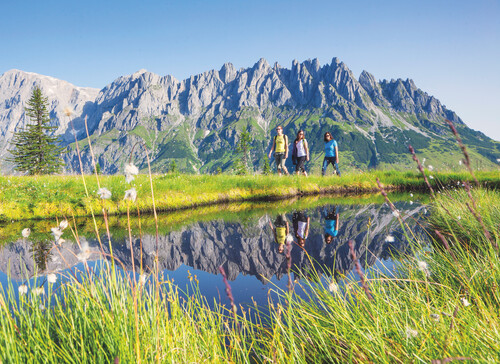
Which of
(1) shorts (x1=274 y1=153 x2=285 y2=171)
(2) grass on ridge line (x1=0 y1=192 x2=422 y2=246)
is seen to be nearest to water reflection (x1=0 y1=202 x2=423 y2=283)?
(2) grass on ridge line (x1=0 y1=192 x2=422 y2=246)

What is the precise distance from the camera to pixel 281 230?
908 centimetres

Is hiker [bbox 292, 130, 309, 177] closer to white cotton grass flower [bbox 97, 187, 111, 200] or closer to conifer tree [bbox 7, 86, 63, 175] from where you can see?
white cotton grass flower [bbox 97, 187, 111, 200]

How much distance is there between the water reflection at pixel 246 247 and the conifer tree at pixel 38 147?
4440 cm

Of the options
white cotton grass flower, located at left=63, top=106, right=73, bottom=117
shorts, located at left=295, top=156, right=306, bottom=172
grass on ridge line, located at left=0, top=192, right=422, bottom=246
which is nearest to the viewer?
white cotton grass flower, located at left=63, top=106, right=73, bottom=117

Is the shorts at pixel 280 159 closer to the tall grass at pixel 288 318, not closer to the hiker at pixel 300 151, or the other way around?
the hiker at pixel 300 151

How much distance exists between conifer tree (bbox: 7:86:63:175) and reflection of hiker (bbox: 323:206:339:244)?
4628 cm

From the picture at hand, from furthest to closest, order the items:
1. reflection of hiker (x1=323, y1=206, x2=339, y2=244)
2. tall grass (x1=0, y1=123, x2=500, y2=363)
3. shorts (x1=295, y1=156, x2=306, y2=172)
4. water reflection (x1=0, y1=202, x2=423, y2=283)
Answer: shorts (x1=295, y1=156, x2=306, y2=172), reflection of hiker (x1=323, y1=206, x2=339, y2=244), water reflection (x1=0, y1=202, x2=423, y2=283), tall grass (x1=0, y1=123, x2=500, y2=363)

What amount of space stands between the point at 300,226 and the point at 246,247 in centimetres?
254

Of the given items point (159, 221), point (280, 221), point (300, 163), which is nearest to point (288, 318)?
point (280, 221)

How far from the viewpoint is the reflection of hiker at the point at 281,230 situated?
7.63 metres

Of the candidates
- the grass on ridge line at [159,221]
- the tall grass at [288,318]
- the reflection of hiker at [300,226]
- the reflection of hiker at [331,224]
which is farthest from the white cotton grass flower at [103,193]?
the grass on ridge line at [159,221]

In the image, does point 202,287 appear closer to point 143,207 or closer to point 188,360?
point 188,360

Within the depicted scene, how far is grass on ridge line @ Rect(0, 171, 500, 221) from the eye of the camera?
12125 millimetres

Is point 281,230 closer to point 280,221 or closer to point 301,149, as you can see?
point 280,221
